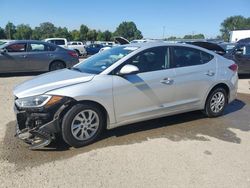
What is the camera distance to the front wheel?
6266 mm

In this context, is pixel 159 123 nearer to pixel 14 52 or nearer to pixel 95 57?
pixel 95 57

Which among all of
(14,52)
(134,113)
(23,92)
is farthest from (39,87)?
(14,52)

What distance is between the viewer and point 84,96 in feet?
15.0

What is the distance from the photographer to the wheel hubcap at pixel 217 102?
6.33 metres

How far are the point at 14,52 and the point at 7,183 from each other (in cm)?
927

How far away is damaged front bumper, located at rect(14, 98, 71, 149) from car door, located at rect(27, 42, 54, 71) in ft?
26.7

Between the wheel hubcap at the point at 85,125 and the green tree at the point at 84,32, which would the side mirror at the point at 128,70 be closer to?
the wheel hubcap at the point at 85,125

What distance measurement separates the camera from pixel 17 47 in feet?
39.9

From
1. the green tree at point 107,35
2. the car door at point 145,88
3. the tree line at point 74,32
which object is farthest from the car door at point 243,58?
the green tree at point 107,35

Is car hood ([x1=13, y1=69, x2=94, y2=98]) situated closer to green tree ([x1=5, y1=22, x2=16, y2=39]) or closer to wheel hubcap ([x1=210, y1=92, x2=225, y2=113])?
wheel hubcap ([x1=210, y1=92, x2=225, y2=113])

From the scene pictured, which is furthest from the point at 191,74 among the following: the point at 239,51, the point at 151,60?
the point at 239,51

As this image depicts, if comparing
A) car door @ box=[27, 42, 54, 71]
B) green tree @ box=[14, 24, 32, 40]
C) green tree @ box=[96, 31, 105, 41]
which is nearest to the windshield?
car door @ box=[27, 42, 54, 71]

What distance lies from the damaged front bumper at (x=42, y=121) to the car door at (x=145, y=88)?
923 mm

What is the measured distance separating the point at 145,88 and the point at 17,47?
848 centimetres
